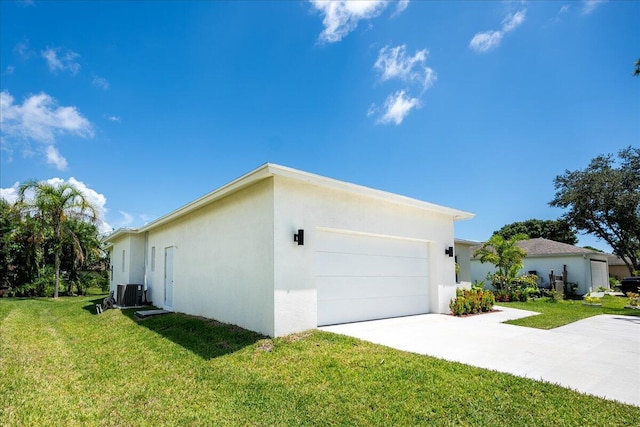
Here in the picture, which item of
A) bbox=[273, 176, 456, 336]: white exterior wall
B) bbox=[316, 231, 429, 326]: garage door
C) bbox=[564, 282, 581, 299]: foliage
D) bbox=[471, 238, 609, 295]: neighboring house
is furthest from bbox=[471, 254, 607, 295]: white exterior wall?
bbox=[273, 176, 456, 336]: white exterior wall

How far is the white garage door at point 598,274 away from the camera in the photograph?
2213 cm

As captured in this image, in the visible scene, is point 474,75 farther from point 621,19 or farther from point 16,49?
point 16,49

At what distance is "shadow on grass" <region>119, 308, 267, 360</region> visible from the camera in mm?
6477

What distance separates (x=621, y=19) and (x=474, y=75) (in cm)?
493

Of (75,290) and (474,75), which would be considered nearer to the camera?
(474,75)

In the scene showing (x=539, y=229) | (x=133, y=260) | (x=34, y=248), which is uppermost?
(x=539, y=229)

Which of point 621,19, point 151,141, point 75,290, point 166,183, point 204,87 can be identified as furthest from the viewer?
point 75,290

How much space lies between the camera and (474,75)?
1145cm

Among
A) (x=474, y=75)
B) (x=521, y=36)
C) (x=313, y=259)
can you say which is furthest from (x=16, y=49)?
(x=521, y=36)

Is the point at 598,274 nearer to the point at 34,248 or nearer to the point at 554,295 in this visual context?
the point at 554,295

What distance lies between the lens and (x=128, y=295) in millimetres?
13461

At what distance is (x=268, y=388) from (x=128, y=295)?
443 inches

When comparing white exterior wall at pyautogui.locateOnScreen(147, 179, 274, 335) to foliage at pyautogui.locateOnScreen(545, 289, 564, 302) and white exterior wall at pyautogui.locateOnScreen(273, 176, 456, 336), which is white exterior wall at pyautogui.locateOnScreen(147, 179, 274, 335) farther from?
foliage at pyautogui.locateOnScreen(545, 289, 564, 302)

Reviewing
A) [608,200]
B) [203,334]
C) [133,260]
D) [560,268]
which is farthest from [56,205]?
[608,200]
